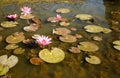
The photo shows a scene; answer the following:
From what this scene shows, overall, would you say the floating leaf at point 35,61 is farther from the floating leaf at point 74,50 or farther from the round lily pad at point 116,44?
the round lily pad at point 116,44

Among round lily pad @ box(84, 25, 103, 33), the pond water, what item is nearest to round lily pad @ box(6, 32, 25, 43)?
the pond water

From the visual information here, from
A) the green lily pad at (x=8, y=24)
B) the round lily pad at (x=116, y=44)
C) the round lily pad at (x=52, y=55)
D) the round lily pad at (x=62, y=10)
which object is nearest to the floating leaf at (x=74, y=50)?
the round lily pad at (x=52, y=55)

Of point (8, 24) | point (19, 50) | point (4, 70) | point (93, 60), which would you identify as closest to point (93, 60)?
point (93, 60)

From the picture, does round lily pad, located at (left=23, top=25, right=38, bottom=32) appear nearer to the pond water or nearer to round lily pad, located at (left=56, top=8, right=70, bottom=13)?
the pond water

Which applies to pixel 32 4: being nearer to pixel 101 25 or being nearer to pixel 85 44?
pixel 101 25

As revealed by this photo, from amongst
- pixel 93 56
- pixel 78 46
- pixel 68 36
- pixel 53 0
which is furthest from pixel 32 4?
pixel 93 56
